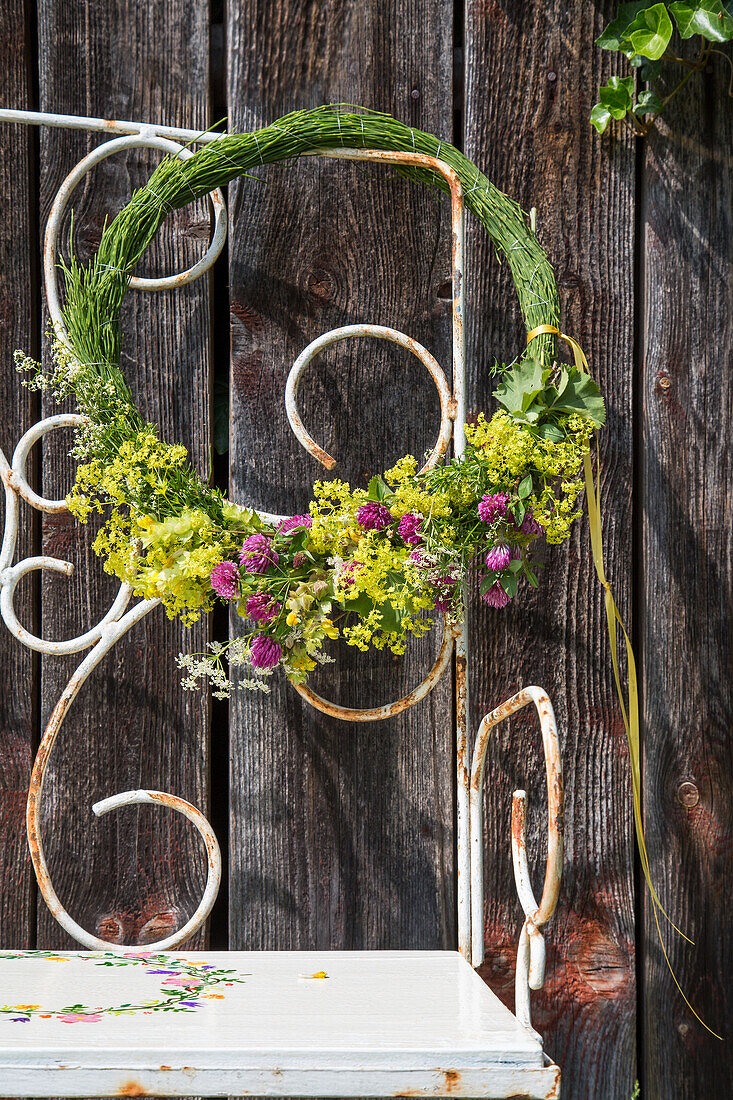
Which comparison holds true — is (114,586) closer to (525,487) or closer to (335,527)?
(335,527)

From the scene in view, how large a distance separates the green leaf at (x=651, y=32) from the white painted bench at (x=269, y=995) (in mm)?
295

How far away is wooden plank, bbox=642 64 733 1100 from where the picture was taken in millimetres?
1052

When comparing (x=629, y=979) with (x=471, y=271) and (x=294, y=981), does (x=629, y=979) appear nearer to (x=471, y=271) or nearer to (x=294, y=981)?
(x=294, y=981)

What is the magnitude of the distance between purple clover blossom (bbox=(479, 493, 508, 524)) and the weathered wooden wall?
26 centimetres

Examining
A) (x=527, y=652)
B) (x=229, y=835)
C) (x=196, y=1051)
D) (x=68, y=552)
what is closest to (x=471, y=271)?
(x=527, y=652)

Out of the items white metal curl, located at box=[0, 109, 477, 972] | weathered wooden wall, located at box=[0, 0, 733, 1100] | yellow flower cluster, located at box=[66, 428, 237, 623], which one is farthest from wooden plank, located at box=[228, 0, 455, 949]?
yellow flower cluster, located at box=[66, 428, 237, 623]

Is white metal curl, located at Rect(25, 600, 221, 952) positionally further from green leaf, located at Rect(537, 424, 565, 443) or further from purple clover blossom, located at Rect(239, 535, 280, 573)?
green leaf, located at Rect(537, 424, 565, 443)

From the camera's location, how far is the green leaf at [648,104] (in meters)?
1.01

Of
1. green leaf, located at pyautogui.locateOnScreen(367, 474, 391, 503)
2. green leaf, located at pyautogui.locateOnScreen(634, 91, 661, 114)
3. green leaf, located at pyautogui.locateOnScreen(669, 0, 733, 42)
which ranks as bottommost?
green leaf, located at pyautogui.locateOnScreen(367, 474, 391, 503)

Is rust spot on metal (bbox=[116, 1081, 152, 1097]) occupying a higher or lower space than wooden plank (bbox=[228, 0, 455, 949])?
lower

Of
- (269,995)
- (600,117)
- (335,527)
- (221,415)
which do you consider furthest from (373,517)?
(600,117)

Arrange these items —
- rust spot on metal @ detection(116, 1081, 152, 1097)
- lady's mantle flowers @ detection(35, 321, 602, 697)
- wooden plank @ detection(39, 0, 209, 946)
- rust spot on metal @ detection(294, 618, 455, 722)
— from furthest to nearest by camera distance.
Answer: wooden plank @ detection(39, 0, 209, 946) < rust spot on metal @ detection(294, 618, 455, 722) < lady's mantle flowers @ detection(35, 321, 602, 697) < rust spot on metal @ detection(116, 1081, 152, 1097)

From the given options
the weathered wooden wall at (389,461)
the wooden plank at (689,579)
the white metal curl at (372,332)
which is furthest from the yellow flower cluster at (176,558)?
the wooden plank at (689,579)

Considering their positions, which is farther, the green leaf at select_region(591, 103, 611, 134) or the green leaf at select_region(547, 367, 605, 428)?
the green leaf at select_region(591, 103, 611, 134)
